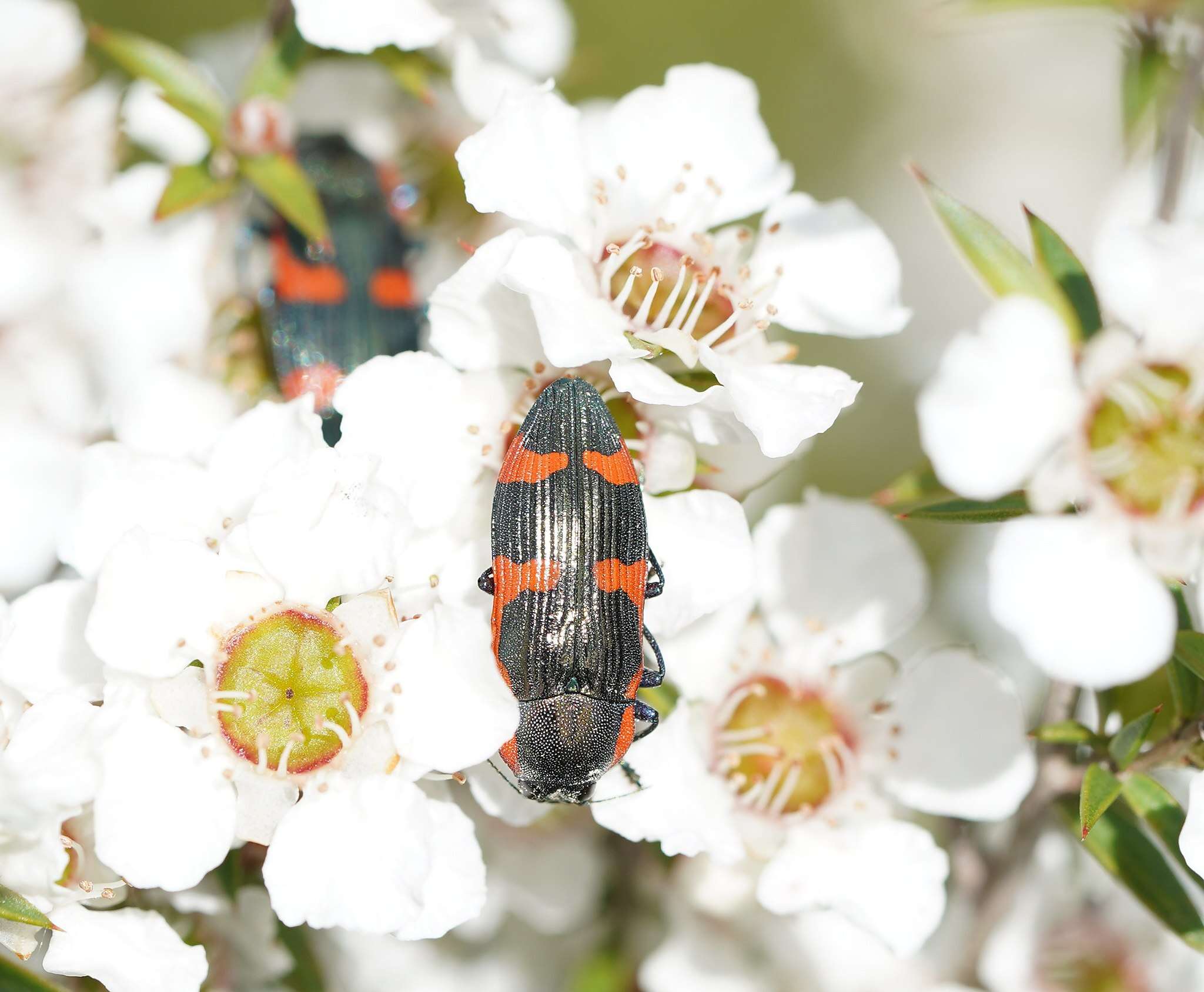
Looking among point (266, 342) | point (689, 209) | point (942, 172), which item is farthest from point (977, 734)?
point (942, 172)

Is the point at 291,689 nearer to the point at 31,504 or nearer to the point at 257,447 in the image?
the point at 257,447

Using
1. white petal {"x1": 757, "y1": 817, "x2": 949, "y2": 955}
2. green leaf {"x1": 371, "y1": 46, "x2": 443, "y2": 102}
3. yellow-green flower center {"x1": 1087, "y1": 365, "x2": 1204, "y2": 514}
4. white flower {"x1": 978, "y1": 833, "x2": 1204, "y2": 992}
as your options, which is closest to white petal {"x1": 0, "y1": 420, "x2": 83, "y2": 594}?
green leaf {"x1": 371, "y1": 46, "x2": 443, "y2": 102}

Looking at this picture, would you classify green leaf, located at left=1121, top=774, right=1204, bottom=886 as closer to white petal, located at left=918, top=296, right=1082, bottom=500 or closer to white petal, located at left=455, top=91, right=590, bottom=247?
white petal, located at left=918, top=296, right=1082, bottom=500

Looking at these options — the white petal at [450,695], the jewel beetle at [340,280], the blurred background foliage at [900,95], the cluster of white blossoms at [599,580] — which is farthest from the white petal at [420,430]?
the blurred background foliage at [900,95]

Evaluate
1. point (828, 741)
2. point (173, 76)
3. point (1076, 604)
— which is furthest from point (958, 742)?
point (173, 76)

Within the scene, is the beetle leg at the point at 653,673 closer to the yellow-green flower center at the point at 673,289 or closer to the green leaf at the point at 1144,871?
the yellow-green flower center at the point at 673,289
